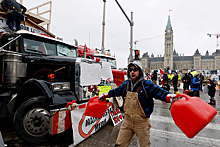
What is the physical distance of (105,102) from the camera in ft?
8.77

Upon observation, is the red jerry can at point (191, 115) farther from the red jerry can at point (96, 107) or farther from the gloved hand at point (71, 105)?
the gloved hand at point (71, 105)

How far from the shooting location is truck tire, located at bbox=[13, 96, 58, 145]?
10.5 ft

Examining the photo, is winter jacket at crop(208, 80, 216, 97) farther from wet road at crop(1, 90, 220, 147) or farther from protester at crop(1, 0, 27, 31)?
protester at crop(1, 0, 27, 31)

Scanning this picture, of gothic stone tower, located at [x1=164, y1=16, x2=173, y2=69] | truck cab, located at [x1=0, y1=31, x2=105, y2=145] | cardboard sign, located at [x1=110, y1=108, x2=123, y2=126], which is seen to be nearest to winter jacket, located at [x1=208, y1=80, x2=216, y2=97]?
cardboard sign, located at [x1=110, y1=108, x2=123, y2=126]

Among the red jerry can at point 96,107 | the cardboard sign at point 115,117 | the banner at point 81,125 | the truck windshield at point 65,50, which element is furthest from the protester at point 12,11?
the red jerry can at point 96,107

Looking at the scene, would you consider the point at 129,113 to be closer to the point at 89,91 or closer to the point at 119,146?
the point at 119,146

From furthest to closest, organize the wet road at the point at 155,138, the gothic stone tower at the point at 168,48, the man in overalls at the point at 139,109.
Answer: the gothic stone tower at the point at 168,48
the wet road at the point at 155,138
the man in overalls at the point at 139,109

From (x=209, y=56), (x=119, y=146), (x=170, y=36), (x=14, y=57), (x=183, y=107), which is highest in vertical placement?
(x=170, y=36)

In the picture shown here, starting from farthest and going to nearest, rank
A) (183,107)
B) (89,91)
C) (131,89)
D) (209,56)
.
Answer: (209,56), (89,91), (131,89), (183,107)

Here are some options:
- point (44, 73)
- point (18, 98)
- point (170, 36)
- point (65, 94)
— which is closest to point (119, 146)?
point (65, 94)

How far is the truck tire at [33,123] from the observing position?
10.5ft

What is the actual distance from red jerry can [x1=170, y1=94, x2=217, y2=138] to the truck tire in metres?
2.72

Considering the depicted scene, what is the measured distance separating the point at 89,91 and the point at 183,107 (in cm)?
256

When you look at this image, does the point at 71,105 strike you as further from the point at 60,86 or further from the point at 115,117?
the point at 115,117
